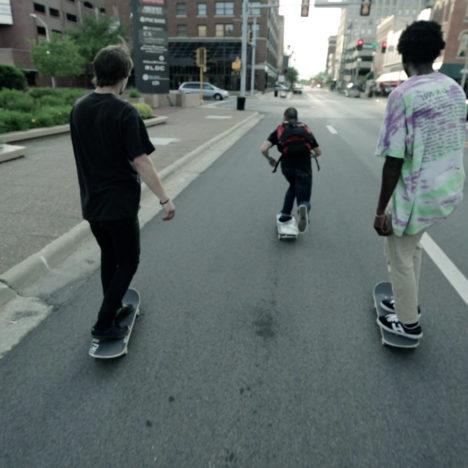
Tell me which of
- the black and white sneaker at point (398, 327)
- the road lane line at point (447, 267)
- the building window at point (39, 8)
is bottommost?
the road lane line at point (447, 267)

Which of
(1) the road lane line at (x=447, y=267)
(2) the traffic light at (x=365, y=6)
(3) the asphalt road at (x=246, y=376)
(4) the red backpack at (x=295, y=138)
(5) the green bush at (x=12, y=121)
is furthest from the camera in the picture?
(2) the traffic light at (x=365, y=6)

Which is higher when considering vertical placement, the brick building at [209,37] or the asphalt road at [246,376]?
the brick building at [209,37]

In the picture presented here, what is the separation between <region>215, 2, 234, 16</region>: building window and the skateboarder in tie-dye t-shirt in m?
64.5

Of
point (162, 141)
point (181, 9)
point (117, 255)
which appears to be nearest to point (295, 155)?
point (117, 255)

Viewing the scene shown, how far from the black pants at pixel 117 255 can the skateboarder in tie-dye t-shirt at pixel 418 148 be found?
1.70m

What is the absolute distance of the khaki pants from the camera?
2.68 meters

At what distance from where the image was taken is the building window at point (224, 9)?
192 ft

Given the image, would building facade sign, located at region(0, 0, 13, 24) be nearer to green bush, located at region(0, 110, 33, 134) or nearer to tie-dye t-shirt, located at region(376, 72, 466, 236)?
green bush, located at region(0, 110, 33, 134)

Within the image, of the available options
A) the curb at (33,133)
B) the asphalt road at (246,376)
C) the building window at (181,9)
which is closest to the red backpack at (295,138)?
the asphalt road at (246,376)

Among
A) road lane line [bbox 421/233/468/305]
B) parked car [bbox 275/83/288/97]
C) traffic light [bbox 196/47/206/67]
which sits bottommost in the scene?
parked car [bbox 275/83/288/97]

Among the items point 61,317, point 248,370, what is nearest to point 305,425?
point 248,370

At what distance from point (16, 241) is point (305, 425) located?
12.0ft

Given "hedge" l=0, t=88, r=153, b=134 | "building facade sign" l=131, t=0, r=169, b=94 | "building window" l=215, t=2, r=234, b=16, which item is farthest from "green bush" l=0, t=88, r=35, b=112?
"building window" l=215, t=2, r=234, b=16

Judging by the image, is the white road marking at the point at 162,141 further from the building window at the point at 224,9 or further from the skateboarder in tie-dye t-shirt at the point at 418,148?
the building window at the point at 224,9
